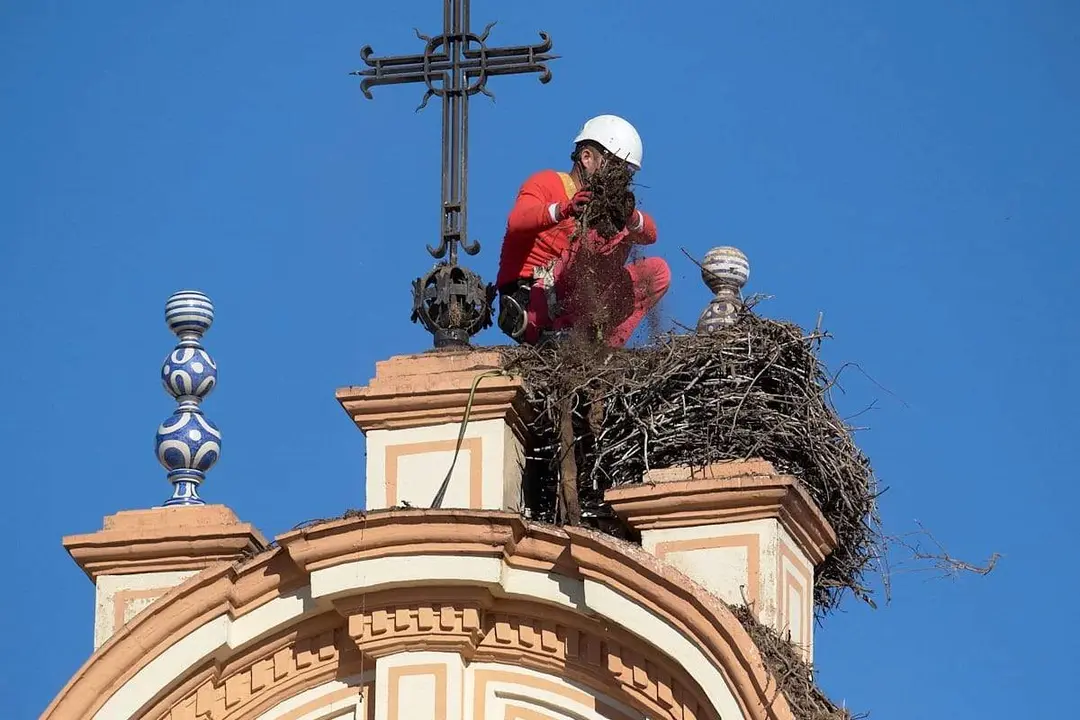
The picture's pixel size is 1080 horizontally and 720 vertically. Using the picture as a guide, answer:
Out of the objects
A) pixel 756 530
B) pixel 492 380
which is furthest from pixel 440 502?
pixel 756 530

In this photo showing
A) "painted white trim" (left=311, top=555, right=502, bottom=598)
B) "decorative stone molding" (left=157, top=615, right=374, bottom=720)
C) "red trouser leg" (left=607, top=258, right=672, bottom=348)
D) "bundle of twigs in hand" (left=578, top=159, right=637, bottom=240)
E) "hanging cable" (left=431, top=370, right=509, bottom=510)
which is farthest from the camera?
"red trouser leg" (left=607, top=258, right=672, bottom=348)

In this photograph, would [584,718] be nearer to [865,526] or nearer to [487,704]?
[487,704]

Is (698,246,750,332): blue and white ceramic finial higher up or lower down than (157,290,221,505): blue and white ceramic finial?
higher up

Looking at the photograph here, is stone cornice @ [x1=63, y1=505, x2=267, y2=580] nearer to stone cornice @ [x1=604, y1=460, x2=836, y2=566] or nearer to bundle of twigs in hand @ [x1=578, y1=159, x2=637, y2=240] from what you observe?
stone cornice @ [x1=604, y1=460, x2=836, y2=566]

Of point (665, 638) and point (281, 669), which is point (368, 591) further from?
point (665, 638)

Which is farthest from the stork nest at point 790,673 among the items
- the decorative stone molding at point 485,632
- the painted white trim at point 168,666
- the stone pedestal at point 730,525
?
the painted white trim at point 168,666

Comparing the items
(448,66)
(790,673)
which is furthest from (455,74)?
(790,673)

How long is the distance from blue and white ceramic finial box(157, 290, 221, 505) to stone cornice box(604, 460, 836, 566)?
71.3 inches

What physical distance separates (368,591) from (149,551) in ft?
3.27

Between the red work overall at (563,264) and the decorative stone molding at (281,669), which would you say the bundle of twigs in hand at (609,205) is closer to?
the red work overall at (563,264)

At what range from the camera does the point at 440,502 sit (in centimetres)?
1136

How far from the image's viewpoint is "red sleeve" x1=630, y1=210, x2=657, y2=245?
12.4m

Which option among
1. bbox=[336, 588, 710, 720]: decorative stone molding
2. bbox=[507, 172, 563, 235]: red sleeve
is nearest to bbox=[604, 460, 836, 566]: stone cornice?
bbox=[336, 588, 710, 720]: decorative stone molding

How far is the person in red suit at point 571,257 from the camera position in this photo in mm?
12125
